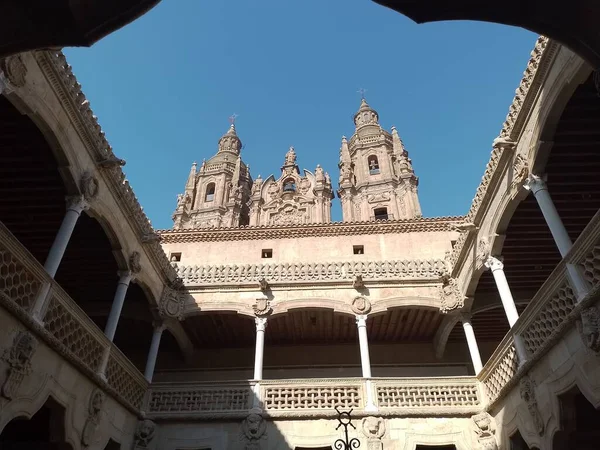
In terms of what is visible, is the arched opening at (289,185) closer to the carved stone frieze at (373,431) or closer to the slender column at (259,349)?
the slender column at (259,349)

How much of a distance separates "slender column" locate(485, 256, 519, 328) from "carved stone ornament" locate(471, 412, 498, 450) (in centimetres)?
256

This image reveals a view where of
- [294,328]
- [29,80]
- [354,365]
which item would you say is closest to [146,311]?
[294,328]

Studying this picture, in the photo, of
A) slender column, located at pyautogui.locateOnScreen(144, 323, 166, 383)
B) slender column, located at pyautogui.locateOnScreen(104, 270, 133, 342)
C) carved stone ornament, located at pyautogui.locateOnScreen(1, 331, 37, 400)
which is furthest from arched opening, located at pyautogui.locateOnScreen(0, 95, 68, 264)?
slender column, located at pyautogui.locateOnScreen(144, 323, 166, 383)

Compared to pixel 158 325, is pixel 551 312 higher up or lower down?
lower down

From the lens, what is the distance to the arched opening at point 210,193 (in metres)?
37.2

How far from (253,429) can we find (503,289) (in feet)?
22.7

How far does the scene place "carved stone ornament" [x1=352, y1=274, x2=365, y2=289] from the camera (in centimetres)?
1309

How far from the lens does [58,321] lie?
8055 millimetres

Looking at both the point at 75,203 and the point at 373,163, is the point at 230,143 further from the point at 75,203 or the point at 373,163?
the point at 75,203

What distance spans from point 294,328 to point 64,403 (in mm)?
7959

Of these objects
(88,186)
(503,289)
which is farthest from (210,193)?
(503,289)

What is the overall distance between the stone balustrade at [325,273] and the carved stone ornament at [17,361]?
682 cm

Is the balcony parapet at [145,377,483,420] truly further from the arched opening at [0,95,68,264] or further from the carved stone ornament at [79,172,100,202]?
the carved stone ornament at [79,172,100,202]

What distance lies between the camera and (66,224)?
8477mm
